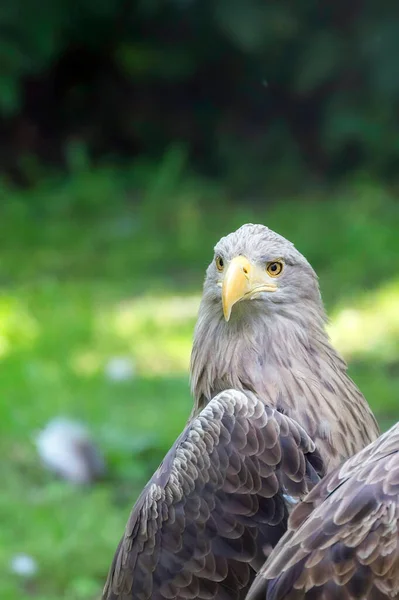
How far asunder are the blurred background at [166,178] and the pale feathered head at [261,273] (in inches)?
111

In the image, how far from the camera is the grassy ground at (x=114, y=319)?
5.19 metres

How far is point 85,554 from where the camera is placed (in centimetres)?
492

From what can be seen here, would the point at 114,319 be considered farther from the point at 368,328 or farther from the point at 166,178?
the point at 166,178

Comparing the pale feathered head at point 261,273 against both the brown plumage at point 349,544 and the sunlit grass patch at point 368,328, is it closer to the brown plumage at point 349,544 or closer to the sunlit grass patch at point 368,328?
the brown plumage at point 349,544

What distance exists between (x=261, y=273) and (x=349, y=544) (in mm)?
944

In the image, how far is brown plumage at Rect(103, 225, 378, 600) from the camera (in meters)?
2.90

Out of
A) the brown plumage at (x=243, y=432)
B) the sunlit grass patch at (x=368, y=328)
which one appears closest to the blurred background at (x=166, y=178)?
the sunlit grass patch at (x=368, y=328)

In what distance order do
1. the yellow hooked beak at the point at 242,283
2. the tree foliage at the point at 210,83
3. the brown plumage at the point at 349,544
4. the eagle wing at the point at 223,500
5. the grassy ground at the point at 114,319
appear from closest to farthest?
1. the brown plumage at the point at 349,544
2. the eagle wing at the point at 223,500
3. the yellow hooked beak at the point at 242,283
4. the grassy ground at the point at 114,319
5. the tree foliage at the point at 210,83

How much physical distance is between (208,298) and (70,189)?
751 cm

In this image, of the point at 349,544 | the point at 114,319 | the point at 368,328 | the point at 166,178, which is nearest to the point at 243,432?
the point at 349,544

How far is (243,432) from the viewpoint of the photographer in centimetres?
289

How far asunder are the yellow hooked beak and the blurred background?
2888mm

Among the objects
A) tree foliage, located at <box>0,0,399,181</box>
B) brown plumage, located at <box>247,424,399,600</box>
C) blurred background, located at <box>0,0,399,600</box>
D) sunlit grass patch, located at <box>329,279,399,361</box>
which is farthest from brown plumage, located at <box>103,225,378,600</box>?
tree foliage, located at <box>0,0,399,181</box>

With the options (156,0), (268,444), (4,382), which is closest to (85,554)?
(4,382)
